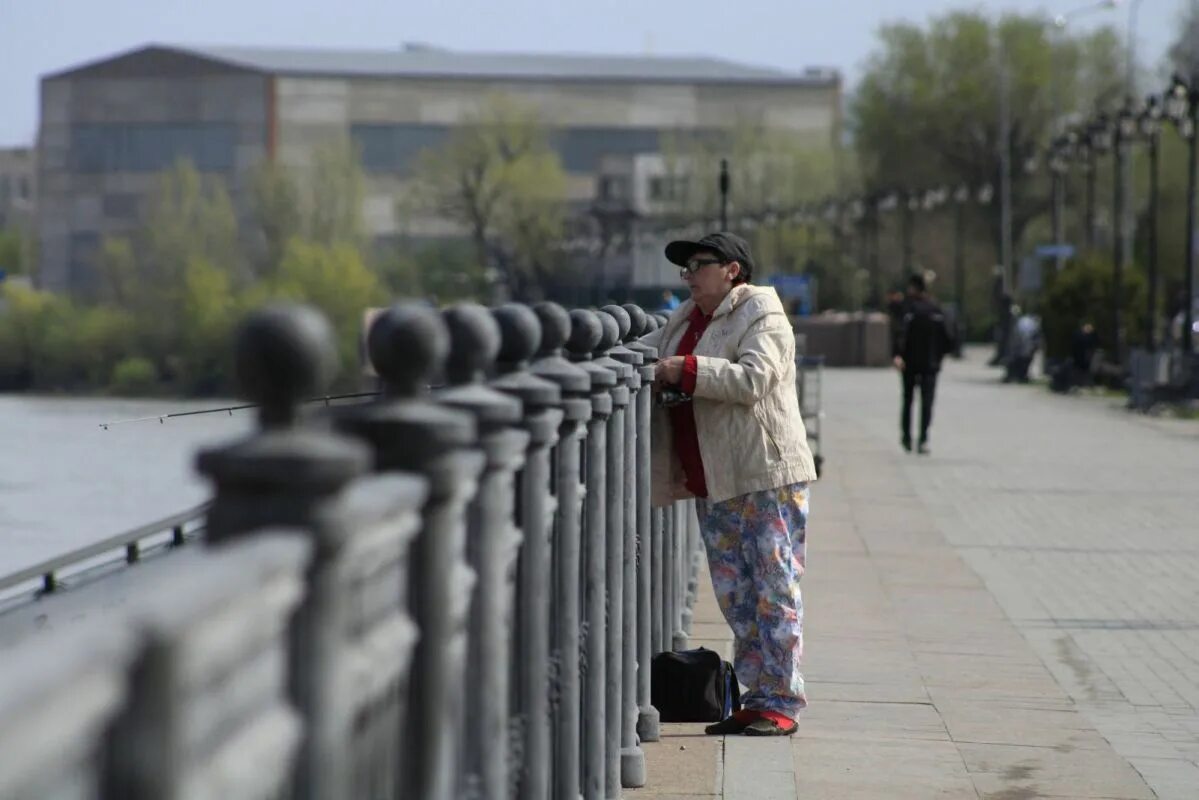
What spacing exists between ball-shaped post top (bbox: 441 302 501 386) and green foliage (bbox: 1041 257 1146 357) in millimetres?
43130

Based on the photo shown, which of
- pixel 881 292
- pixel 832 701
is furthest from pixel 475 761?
pixel 881 292

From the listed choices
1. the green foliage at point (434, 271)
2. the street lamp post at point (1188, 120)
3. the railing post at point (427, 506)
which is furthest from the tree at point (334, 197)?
the railing post at point (427, 506)

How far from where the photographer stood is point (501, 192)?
119500 millimetres

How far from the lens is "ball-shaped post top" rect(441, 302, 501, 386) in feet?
10.2

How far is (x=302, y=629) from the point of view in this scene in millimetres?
2029

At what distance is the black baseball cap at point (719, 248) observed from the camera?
685 centimetres

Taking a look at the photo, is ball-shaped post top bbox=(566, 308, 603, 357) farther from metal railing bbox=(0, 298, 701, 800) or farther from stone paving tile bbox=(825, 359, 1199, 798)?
stone paving tile bbox=(825, 359, 1199, 798)

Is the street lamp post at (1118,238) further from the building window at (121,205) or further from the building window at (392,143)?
the building window at (121,205)

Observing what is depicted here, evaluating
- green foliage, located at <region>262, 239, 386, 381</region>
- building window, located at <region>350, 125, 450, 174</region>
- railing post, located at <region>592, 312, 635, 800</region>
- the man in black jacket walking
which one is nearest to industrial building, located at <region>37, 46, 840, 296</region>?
building window, located at <region>350, 125, 450, 174</region>

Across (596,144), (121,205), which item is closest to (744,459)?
(121,205)

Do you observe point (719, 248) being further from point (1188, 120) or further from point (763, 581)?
point (1188, 120)

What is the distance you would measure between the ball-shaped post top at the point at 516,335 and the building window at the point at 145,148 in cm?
12299

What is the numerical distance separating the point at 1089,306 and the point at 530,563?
1743 inches

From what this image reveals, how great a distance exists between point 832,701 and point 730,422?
5.12ft
